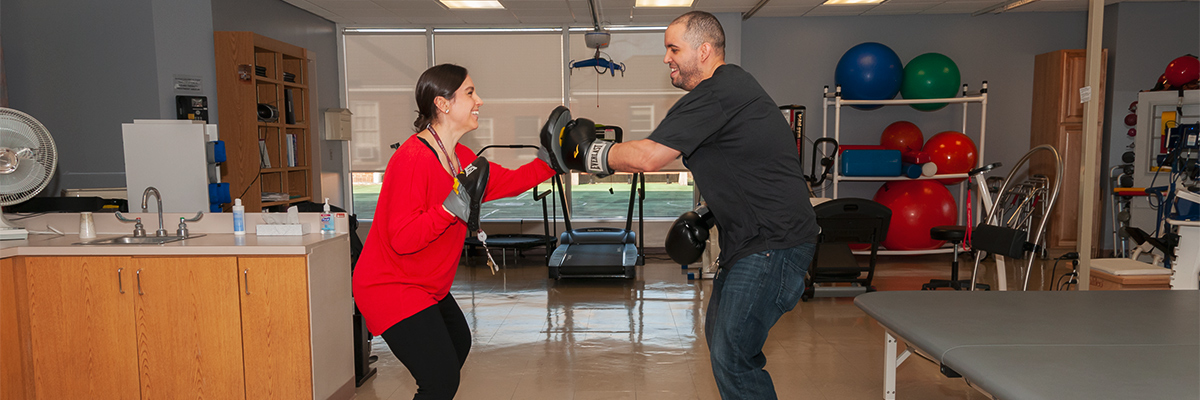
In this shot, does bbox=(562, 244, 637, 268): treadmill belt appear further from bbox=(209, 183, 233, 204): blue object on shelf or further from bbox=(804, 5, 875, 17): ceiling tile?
bbox=(804, 5, 875, 17): ceiling tile

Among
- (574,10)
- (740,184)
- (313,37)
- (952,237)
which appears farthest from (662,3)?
(740,184)

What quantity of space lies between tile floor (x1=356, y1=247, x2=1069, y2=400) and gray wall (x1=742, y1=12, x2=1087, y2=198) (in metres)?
2.12

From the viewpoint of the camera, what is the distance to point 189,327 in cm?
269

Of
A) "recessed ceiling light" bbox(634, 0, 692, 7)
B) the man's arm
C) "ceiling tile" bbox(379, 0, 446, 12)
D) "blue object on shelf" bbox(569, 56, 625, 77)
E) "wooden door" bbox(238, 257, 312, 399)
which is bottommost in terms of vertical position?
"wooden door" bbox(238, 257, 312, 399)

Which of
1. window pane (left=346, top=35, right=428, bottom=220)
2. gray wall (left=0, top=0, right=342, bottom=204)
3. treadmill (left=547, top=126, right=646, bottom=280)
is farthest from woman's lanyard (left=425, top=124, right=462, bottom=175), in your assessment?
window pane (left=346, top=35, right=428, bottom=220)

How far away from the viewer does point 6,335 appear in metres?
2.64

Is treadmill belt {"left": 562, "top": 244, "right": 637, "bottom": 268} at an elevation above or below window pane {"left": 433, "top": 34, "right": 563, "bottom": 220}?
below

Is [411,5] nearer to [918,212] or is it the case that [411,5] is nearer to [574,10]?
[574,10]

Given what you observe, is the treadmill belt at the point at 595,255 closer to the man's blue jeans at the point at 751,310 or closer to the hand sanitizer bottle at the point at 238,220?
the hand sanitizer bottle at the point at 238,220

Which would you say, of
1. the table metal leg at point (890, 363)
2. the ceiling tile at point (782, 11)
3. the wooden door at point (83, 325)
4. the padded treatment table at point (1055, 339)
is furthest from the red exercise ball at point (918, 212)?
the wooden door at point (83, 325)

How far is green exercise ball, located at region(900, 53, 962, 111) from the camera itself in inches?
259

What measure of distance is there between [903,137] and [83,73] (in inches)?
274

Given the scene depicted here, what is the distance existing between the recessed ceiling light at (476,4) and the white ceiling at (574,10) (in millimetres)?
86

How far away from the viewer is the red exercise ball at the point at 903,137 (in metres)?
6.73
